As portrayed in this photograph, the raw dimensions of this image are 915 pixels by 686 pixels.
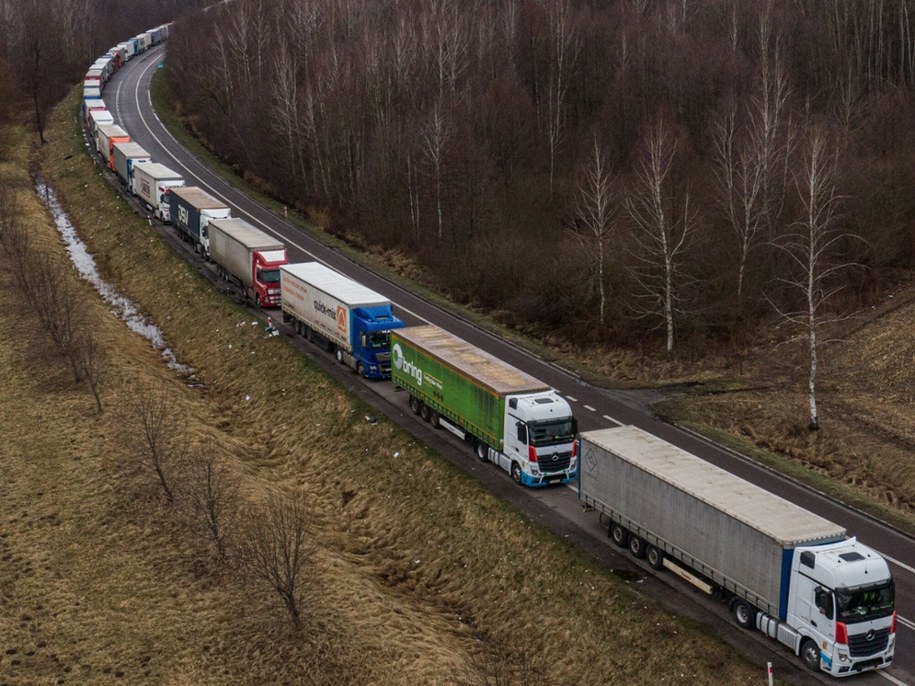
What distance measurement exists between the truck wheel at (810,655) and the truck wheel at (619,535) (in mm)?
7249

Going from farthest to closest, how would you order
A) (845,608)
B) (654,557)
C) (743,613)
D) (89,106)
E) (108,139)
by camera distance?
(89,106), (108,139), (654,557), (743,613), (845,608)

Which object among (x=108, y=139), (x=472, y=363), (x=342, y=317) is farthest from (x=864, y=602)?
(x=108, y=139)

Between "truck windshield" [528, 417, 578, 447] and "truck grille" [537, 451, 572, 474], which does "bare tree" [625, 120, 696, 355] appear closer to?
"truck windshield" [528, 417, 578, 447]

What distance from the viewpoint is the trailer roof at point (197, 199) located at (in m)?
70.6

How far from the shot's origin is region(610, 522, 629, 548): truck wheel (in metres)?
31.9

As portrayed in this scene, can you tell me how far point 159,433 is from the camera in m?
42.1

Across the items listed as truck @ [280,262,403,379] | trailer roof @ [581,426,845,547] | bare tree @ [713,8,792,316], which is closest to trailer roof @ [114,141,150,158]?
truck @ [280,262,403,379]

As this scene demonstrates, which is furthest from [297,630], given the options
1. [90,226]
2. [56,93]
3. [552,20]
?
[56,93]

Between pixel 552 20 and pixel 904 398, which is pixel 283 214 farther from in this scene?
pixel 904 398

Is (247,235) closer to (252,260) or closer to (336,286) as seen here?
(252,260)

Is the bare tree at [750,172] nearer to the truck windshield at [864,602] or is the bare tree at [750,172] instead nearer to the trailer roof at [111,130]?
the truck windshield at [864,602]

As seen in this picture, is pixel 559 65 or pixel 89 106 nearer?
pixel 559 65

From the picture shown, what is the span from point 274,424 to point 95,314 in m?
19.4

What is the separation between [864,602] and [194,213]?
56.0 meters
